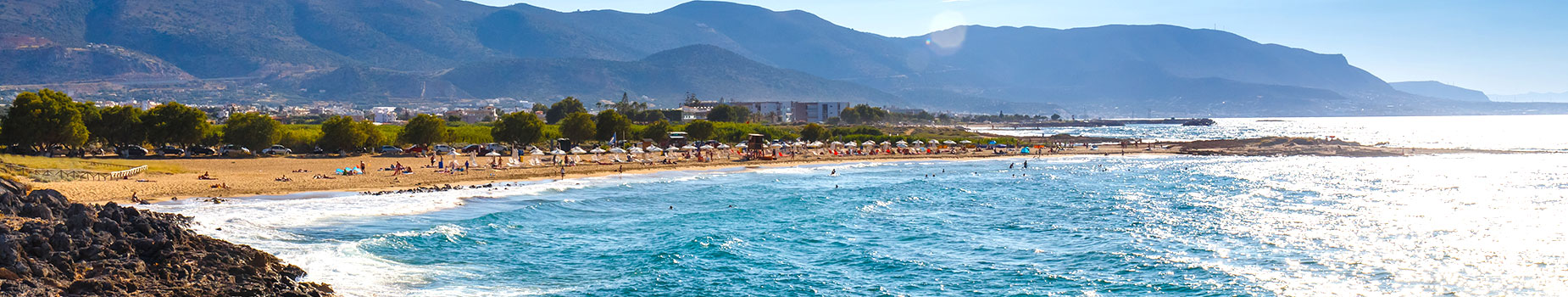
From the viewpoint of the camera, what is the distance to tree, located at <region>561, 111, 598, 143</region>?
65.2 m

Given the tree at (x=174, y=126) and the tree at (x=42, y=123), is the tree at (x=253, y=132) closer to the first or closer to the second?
the tree at (x=174, y=126)

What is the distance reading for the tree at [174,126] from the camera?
4928 centimetres

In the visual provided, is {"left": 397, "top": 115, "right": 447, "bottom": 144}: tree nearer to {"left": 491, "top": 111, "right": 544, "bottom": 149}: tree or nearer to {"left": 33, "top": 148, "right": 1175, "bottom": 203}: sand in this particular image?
{"left": 491, "top": 111, "right": 544, "bottom": 149}: tree

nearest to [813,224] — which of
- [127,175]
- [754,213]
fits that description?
[754,213]

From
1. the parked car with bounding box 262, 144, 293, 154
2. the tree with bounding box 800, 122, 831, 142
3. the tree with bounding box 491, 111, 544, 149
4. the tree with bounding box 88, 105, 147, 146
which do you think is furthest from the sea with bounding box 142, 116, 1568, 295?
the tree with bounding box 800, 122, 831, 142

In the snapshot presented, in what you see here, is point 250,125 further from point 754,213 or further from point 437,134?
point 754,213

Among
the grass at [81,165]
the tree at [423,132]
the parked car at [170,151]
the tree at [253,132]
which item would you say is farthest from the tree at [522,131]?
the grass at [81,165]

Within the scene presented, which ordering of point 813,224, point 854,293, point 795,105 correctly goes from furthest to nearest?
point 795,105, point 813,224, point 854,293

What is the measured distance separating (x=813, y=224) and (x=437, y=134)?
41.7 meters

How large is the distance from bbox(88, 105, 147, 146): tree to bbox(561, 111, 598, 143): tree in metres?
23.9

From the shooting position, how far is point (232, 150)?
5384 cm

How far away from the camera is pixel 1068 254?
20203 mm

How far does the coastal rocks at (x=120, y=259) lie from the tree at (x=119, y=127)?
123 ft

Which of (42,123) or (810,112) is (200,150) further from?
(810,112)
